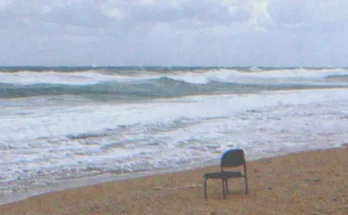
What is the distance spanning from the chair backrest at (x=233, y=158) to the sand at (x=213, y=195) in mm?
395

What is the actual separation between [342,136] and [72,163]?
6648 millimetres

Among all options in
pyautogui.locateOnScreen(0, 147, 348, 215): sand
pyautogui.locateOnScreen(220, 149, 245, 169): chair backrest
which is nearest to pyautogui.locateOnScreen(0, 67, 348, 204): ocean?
pyautogui.locateOnScreen(0, 147, 348, 215): sand

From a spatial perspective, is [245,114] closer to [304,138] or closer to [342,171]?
[304,138]

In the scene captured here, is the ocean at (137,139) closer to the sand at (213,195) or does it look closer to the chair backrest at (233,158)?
the sand at (213,195)

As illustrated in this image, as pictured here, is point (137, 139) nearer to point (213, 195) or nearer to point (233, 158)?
point (213, 195)

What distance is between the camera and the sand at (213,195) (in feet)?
19.1

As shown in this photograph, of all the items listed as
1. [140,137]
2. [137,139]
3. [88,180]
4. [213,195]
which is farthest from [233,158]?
[140,137]

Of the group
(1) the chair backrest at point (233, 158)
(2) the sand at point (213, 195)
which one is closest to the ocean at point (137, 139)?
(2) the sand at point (213, 195)

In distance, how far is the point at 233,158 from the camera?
6621mm

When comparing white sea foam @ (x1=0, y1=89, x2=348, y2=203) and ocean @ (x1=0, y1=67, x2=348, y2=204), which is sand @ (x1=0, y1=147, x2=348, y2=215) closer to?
ocean @ (x1=0, y1=67, x2=348, y2=204)

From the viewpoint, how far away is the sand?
582 centimetres

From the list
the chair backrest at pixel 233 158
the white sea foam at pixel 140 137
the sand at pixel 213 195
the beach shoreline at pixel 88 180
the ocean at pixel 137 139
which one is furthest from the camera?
the white sea foam at pixel 140 137

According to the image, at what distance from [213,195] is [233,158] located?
0.55m

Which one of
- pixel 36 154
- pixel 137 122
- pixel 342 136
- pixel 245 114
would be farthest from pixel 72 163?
pixel 245 114
